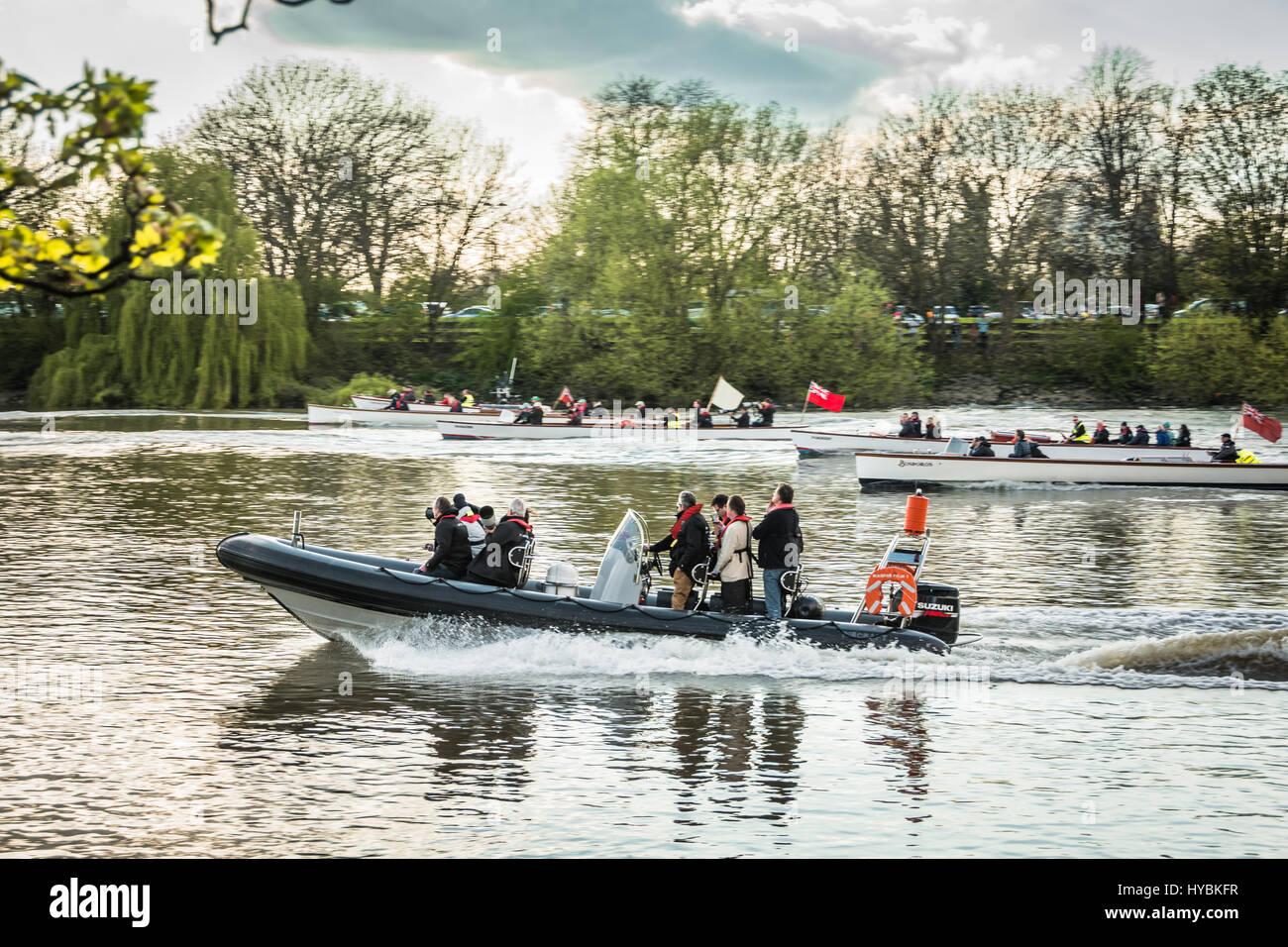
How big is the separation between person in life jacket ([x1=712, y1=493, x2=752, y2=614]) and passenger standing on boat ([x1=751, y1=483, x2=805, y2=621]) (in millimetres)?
141

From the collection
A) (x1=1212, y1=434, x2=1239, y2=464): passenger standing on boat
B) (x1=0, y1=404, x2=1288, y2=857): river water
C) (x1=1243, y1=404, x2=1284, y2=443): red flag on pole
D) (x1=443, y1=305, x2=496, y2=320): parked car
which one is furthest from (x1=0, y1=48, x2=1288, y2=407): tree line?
(x1=0, y1=404, x2=1288, y2=857): river water

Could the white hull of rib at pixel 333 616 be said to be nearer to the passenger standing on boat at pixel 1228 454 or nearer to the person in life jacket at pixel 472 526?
the person in life jacket at pixel 472 526

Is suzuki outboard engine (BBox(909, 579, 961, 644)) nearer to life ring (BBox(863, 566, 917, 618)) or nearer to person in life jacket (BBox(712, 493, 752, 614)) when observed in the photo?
life ring (BBox(863, 566, 917, 618))

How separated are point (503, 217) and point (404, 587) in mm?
48181

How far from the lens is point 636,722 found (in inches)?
417

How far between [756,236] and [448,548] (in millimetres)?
41741

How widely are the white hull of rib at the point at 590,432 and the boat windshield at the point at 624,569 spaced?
28.3 m

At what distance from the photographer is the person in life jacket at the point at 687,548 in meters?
12.4

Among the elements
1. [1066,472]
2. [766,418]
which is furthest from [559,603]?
[766,418]

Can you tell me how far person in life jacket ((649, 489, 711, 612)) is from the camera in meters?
12.4
